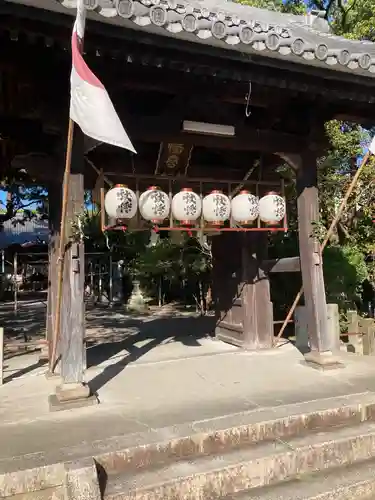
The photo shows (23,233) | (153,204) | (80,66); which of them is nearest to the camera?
(80,66)

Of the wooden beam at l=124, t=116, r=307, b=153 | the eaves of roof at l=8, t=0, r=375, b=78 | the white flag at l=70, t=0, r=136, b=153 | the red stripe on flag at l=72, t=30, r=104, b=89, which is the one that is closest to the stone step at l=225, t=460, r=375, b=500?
the white flag at l=70, t=0, r=136, b=153

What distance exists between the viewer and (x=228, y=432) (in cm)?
369

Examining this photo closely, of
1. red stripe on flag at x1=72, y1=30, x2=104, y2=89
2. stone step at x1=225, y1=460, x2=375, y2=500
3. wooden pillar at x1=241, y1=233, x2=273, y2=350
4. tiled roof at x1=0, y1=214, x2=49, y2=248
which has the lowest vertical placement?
stone step at x1=225, y1=460, x2=375, y2=500

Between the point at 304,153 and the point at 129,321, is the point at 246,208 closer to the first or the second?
the point at 304,153

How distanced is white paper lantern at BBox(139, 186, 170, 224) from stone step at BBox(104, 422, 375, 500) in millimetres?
2901

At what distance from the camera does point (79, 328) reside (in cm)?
480

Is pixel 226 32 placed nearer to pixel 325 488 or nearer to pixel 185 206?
pixel 185 206

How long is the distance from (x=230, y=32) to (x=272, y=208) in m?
2.33

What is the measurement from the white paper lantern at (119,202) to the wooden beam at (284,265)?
292cm

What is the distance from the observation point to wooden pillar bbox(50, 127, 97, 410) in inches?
183

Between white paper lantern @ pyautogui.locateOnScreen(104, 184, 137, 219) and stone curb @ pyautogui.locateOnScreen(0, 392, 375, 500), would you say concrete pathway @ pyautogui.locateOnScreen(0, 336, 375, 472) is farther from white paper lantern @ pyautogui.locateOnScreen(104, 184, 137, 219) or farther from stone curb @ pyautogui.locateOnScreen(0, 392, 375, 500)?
white paper lantern @ pyautogui.locateOnScreen(104, 184, 137, 219)

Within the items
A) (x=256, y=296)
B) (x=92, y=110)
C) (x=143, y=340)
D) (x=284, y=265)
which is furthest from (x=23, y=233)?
(x=92, y=110)

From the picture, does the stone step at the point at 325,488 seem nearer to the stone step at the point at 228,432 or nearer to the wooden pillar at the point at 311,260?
the stone step at the point at 228,432

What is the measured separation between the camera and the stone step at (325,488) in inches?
128
